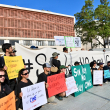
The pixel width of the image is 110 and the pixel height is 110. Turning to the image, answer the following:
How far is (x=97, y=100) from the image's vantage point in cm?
383

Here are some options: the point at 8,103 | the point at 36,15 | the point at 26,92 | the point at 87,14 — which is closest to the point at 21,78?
the point at 26,92

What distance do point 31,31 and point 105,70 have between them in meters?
41.6

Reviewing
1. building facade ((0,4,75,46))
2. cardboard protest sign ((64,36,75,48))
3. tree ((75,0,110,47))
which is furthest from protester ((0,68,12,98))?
building facade ((0,4,75,46))

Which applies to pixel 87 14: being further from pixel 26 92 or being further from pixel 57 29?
pixel 57 29

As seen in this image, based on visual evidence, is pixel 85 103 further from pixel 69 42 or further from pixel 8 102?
pixel 69 42

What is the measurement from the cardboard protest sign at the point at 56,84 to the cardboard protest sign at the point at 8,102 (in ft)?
3.92

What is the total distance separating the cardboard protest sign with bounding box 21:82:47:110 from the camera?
8.44 feet

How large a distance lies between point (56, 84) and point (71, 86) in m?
0.73

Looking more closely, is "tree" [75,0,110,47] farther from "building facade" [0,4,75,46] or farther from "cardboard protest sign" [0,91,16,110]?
"building facade" [0,4,75,46]

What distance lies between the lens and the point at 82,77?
180 inches

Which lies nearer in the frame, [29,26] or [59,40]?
[59,40]

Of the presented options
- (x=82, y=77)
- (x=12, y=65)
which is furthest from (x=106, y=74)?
(x=12, y=65)

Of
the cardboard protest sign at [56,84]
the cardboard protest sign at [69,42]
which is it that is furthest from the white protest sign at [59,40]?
the cardboard protest sign at [56,84]

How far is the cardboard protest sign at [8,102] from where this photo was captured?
2.09 m
